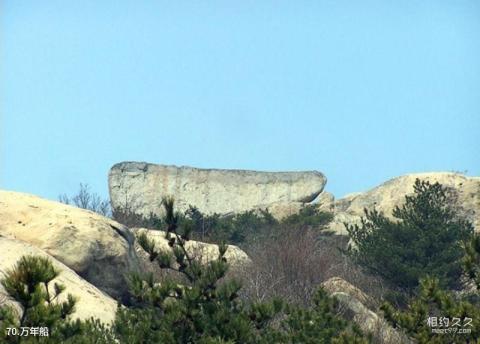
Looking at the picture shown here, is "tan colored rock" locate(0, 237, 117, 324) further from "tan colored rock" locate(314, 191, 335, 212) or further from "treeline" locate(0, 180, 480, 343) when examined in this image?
"tan colored rock" locate(314, 191, 335, 212)

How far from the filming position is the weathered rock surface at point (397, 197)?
34188 mm

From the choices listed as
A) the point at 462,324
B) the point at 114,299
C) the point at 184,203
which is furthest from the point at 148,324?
the point at 184,203

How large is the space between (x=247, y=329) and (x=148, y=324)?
0.97 m

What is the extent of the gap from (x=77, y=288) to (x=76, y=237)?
172cm

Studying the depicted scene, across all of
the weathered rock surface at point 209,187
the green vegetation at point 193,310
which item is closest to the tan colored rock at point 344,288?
the green vegetation at point 193,310

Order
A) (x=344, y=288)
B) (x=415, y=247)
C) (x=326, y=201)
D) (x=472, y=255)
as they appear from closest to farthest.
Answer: (x=472, y=255)
(x=344, y=288)
(x=415, y=247)
(x=326, y=201)

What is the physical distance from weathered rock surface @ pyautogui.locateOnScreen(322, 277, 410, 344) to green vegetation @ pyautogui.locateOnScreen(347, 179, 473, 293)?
3032 mm

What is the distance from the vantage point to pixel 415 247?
25.8 m

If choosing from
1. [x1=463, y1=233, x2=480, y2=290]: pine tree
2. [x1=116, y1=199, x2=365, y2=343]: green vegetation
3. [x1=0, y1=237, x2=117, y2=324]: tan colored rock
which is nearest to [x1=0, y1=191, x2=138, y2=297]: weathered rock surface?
[x1=0, y1=237, x2=117, y2=324]: tan colored rock

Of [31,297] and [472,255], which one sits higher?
[472,255]

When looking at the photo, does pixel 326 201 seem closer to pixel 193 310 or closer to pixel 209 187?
pixel 209 187

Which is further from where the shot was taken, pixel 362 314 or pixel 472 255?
pixel 362 314

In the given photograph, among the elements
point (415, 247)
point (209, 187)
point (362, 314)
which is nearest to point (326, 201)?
point (209, 187)

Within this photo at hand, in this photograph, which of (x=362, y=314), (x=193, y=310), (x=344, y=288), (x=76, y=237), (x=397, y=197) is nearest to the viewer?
(x=193, y=310)
